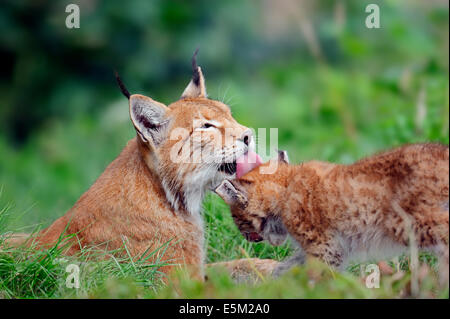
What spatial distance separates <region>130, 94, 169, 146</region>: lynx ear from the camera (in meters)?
5.45

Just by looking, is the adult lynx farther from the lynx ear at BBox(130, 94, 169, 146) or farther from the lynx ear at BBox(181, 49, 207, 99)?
the lynx ear at BBox(181, 49, 207, 99)

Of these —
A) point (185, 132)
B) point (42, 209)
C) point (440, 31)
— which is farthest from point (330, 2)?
point (185, 132)

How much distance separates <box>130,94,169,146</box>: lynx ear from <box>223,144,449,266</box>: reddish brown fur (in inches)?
30.9

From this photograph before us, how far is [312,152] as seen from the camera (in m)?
9.21

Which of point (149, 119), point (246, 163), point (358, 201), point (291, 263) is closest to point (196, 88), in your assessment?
point (149, 119)

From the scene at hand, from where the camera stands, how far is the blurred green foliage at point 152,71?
10.8m

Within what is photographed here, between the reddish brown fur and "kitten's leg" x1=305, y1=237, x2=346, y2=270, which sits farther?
"kitten's leg" x1=305, y1=237, x2=346, y2=270

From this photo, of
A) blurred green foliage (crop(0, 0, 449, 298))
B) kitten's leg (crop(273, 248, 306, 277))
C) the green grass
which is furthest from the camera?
blurred green foliage (crop(0, 0, 449, 298))

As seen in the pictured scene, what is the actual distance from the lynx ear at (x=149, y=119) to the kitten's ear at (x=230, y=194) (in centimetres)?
67

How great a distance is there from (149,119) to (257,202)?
110 cm

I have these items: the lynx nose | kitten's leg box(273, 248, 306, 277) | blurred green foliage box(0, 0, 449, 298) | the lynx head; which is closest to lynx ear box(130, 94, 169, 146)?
the lynx head

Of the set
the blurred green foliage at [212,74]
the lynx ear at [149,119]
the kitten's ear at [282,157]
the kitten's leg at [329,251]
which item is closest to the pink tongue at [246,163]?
the kitten's ear at [282,157]

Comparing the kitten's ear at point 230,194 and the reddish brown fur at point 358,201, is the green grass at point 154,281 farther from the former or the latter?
the kitten's ear at point 230,194

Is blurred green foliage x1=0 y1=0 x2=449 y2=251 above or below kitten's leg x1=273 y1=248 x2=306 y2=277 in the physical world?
above
